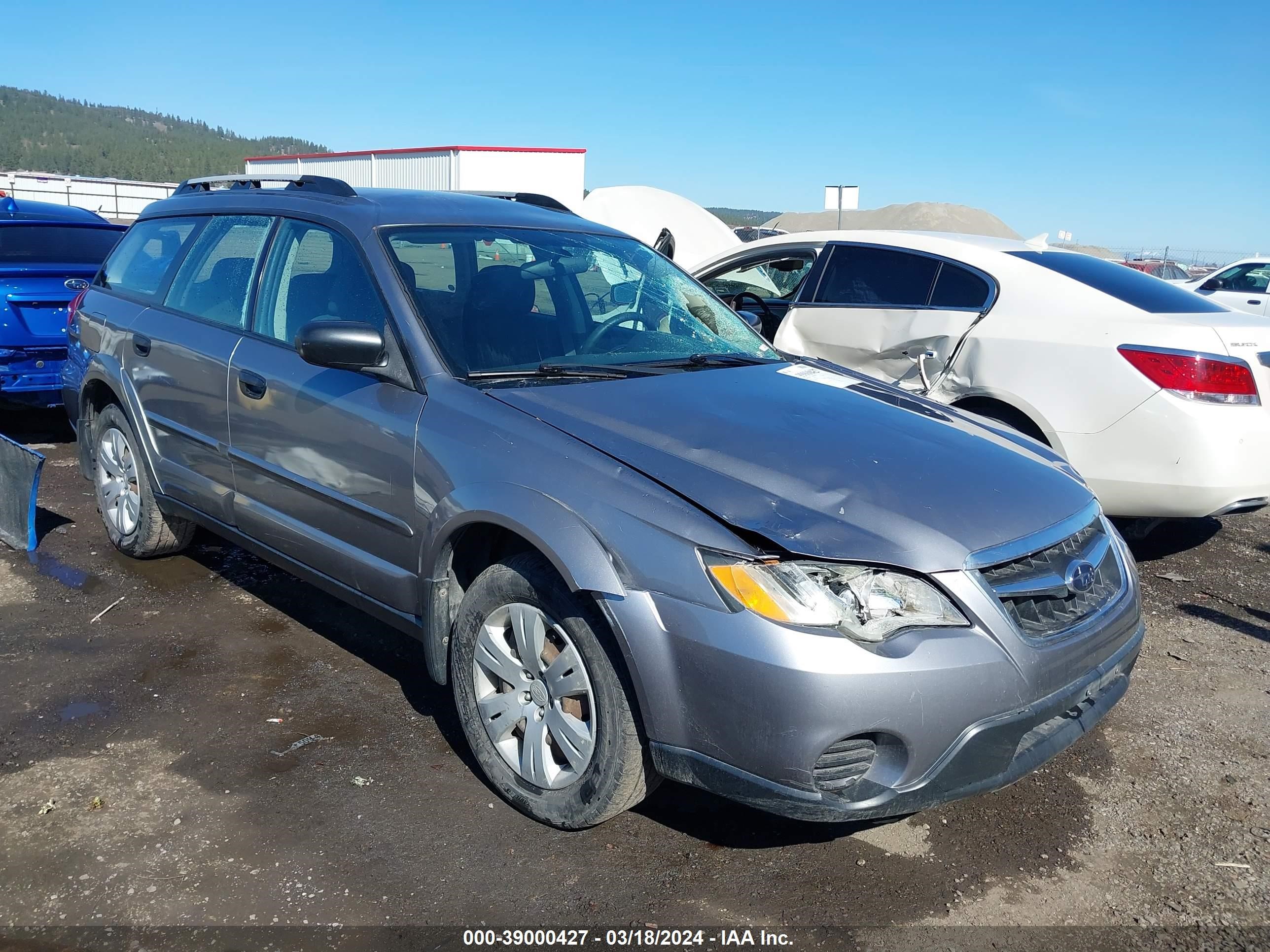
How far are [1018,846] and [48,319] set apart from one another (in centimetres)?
717

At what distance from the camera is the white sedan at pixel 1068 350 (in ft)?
15.3

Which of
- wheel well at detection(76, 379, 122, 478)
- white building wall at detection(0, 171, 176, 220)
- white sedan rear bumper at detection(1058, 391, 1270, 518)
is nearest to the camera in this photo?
white sedan rear bumper at detection(1058, 391, 1270, 518)

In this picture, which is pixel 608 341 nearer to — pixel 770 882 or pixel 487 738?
pixel 487 738

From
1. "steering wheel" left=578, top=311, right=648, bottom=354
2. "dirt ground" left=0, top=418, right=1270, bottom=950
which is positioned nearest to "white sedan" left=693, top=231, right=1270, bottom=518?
"dirt ground" left=0, top=418, right=1270, bottom=950

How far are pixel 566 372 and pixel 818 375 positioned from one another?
3.45ft

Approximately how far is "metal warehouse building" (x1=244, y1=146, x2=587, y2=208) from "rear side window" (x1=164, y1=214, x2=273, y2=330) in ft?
81.3

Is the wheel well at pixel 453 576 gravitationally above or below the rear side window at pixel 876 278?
below

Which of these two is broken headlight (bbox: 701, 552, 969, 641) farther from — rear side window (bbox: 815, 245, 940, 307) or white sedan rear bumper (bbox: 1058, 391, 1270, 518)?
rear side window (bbox: 815, 245, 940, 307)

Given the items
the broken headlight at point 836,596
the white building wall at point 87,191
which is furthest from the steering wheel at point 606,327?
the white building wall at point 87,191

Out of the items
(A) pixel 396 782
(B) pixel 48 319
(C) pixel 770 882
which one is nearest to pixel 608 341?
(A) pixel 396 782

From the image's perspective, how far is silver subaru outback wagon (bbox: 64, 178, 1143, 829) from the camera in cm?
245

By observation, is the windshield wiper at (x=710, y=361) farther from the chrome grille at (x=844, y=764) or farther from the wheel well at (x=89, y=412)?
the wheel well at (x=89, y=412)

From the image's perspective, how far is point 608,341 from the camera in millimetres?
3646

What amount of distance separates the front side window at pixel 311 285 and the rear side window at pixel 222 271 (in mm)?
136
